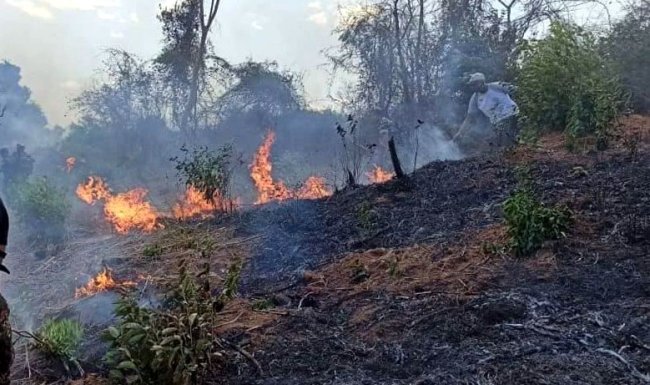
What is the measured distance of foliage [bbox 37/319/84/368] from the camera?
414cm

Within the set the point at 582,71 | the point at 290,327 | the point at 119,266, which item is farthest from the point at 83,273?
the point at 582,71

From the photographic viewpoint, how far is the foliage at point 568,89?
25.4ft

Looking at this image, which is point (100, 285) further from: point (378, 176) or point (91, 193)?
point (91, 193)

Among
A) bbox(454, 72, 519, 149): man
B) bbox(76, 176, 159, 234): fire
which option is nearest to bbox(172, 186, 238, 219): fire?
bbox(76, 176, 159, 234): fire

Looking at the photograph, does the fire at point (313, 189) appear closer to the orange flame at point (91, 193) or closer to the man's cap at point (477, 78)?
the man's cap at point (477, 78)

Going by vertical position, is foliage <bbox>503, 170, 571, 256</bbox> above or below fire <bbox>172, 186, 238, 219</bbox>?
below

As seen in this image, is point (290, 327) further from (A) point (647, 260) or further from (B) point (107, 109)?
(B) point (107, 109)

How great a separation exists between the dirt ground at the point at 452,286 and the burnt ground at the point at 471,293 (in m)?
0.01

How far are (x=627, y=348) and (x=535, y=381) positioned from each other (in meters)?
0.59

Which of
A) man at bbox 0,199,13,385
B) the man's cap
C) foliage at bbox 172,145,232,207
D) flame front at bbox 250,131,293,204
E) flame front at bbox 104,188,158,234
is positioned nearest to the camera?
man at bbox 0,199,13,385

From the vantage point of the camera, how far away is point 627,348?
2.97 m

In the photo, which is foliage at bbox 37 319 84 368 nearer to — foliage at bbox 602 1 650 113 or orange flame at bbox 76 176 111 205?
foliage at bbox 602 1 650 113

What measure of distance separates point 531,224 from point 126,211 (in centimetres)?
836

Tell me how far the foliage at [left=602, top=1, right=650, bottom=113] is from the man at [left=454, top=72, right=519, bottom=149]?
1.71 metres
